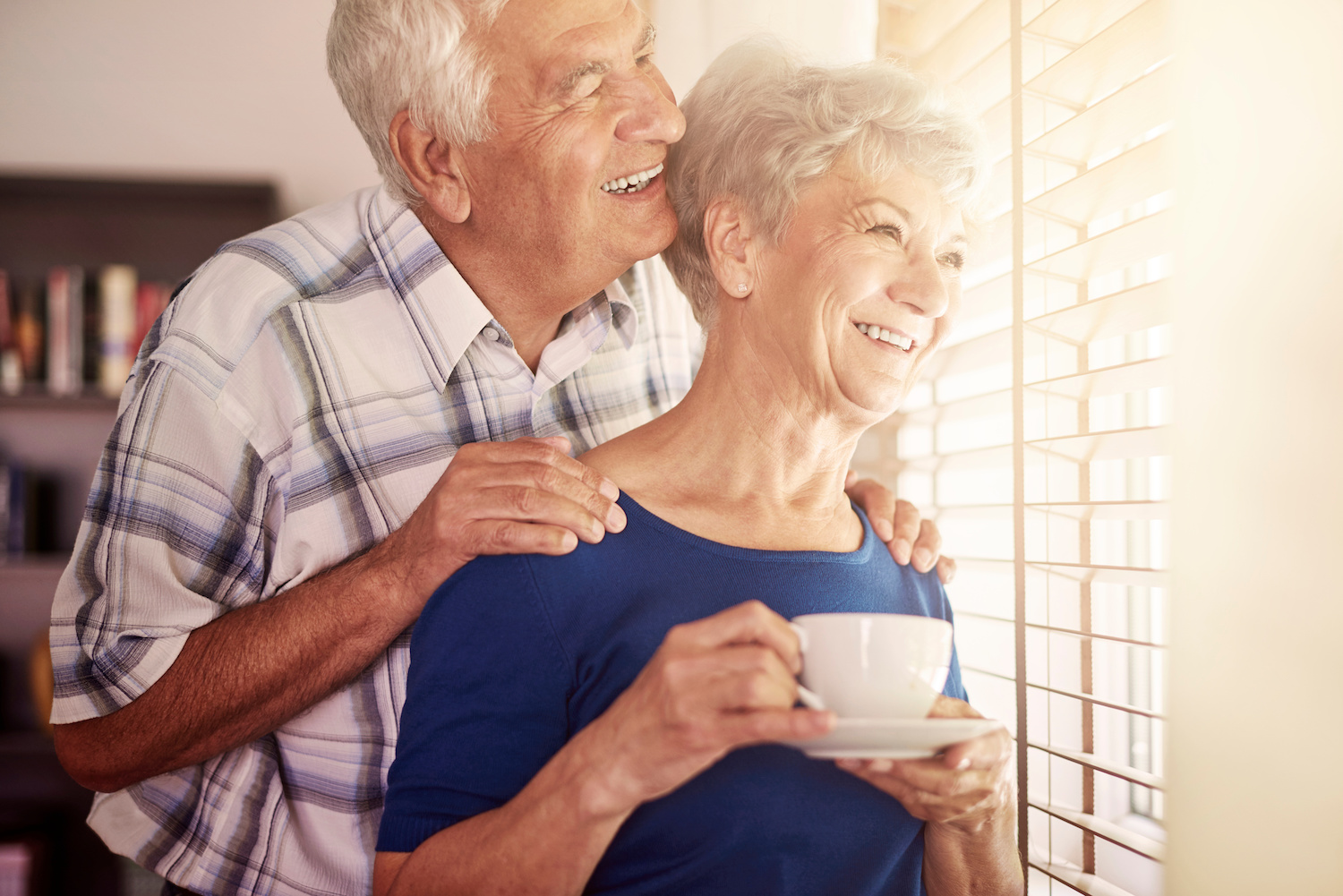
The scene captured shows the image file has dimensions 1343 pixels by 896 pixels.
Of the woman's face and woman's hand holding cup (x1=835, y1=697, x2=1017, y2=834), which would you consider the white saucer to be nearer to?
woman's hand holding cup (x1=835, y1=697, x2=1017, y2=834)

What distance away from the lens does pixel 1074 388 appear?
1042 millimetres

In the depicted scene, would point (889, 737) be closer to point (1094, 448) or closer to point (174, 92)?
point (1094, 448)

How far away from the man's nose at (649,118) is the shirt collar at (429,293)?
310 mm

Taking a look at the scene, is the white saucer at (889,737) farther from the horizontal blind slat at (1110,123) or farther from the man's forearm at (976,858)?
the horizontal blind slat at (1110,123)

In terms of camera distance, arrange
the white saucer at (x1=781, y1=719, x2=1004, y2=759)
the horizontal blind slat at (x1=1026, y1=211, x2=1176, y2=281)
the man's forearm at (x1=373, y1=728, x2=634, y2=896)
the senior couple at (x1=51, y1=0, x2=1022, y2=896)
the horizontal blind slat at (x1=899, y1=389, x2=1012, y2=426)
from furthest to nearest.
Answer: the horizontal blind slat at (x1=899, y1=389, x2=1012, y2=426) < the horizontal blind slat at (x1=1026, y1=211, x2=1176, y2=281) < the senior couple at (x1=51, y1=0, x2=1022, y2=896) < the man's forearm at (x1=373, y1=728, x2=634, y2=896) < the white saucer at (x1=781, y1=719, x2=1004, y2=759)

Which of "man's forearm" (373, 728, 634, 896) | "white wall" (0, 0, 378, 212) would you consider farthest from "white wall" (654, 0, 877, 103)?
"white wall" (0, 0, 378, 212)

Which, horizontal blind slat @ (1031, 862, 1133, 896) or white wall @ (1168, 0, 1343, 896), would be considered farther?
horizontal blind slat @ (1031, 862, 1133, 896)

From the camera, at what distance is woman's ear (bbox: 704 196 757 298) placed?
3.30 ft

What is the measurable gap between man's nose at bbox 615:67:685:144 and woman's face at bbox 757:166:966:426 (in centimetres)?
21

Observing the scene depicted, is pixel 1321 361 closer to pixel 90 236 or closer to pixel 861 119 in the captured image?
pixel 861 119

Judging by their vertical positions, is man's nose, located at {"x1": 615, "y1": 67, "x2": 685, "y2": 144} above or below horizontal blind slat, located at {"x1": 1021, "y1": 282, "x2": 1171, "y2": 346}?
above

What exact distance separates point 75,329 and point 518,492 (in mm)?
2261

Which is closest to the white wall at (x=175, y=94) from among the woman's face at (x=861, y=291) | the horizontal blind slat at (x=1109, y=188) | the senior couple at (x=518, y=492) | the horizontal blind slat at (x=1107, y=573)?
the senior couple at (x=518, y=492)

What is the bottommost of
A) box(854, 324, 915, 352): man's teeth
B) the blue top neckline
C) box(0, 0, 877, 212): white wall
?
the blue top neckline
